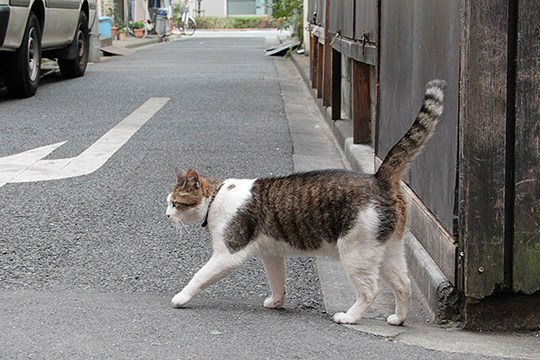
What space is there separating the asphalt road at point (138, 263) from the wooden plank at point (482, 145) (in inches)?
19.0

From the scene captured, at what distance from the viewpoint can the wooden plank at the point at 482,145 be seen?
4406mm

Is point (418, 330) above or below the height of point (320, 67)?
below

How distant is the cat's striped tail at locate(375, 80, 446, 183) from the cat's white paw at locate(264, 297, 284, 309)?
778 millimetres

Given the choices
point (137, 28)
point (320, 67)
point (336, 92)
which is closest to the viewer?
point (336, 92)

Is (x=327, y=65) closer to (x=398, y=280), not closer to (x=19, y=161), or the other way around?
(x=19, y=161)

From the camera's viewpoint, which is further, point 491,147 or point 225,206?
point 225,206

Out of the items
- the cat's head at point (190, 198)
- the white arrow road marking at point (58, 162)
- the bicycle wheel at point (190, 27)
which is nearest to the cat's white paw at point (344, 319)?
the cat's head at point (190, 198)

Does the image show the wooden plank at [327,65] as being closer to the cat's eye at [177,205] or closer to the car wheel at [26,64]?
the car wheel at [26,64]

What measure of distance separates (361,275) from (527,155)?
0.88 m

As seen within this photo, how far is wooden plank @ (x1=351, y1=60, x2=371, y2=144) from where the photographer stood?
9.09 metres

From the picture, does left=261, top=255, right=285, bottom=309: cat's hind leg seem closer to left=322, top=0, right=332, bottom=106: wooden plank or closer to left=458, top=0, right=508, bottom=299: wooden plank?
left=458, top=0, right=508, bottom=299: wooden plank

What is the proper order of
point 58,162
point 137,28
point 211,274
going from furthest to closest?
point 137,28, point 58,162, point 211,274

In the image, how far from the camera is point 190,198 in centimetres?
505

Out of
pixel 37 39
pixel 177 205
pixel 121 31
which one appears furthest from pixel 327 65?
pixel 121 31
